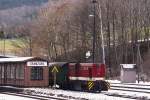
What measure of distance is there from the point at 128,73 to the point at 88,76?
12977 mm

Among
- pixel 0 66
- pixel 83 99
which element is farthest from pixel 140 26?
pixel 83 99

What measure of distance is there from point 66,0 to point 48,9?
4353 mm

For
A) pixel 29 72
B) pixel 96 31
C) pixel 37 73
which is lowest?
pixel 37 73

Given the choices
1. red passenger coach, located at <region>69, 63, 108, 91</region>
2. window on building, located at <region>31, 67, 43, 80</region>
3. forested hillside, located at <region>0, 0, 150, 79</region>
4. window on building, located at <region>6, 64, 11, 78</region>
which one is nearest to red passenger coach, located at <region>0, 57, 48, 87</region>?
window on building, located at <region>31, 67, 43, 80</region>

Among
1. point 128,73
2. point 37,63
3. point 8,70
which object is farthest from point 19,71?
point 128,73

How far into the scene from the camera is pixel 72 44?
8894 cm

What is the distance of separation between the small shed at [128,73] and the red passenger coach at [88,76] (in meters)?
10.5

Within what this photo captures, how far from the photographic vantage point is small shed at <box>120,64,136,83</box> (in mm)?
51625

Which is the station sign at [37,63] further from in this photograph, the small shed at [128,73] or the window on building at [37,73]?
the small shed at [128,73]

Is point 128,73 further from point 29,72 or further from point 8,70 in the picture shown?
point 8,70

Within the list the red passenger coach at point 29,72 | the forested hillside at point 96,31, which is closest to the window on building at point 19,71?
the red passenger coach at point 29,72

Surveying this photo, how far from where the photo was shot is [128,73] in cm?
5266

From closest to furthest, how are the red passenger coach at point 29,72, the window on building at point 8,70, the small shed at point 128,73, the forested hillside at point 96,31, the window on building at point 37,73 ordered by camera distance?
the red passenger coach at point 29,72 → the window on building at point 37,73 → the window on building at point 8,70 → the small shed at point 128,73 → the forested hillside at point 96,31

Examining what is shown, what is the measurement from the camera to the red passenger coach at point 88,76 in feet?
129
